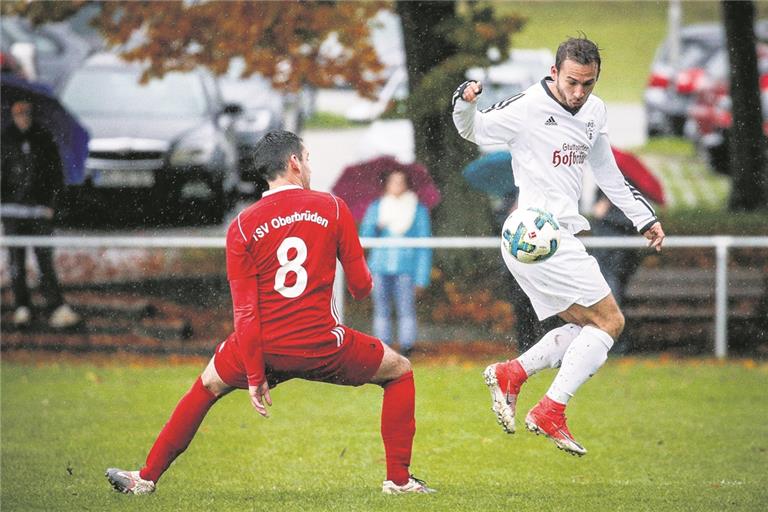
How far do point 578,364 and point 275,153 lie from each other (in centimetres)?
174

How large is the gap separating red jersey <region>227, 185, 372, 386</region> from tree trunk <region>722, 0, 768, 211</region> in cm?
868

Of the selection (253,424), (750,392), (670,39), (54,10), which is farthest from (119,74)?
(670,39)

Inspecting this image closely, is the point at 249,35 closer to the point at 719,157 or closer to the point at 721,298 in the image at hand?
the point at 721,298

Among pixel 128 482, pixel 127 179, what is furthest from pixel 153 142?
pixel 128 482

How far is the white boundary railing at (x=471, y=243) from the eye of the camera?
11273 mm

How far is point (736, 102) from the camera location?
1390 cm

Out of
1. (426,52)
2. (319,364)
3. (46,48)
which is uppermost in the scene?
(46,48)

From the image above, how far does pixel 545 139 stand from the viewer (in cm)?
638

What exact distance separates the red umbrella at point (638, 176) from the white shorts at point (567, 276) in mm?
5175

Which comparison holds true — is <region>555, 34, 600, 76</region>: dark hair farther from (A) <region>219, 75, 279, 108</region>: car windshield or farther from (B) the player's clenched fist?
(A) <region>219, 75, 279, 108</region>: car windshield

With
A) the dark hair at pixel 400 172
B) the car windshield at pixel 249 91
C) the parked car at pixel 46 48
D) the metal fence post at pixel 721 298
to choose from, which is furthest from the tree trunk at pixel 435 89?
the parked car at pixel 46 48

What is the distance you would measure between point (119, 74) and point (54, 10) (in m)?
1.40

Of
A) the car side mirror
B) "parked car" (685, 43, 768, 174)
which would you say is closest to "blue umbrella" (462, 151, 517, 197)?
the car side mirror

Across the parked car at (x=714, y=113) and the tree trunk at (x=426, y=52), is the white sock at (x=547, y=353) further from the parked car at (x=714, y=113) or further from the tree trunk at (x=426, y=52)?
the parked car at (x=714, y=113)
